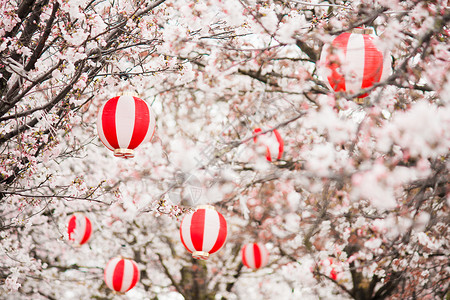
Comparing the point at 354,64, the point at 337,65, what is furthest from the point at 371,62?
the point at 337,65

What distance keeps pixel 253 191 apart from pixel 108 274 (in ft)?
9.44

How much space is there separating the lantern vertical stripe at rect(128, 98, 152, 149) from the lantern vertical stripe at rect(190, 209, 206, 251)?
48.9 inches

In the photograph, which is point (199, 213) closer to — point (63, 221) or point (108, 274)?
point (108, 274)

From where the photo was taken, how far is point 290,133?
298 inches

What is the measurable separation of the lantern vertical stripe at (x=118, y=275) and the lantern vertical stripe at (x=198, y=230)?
257cm

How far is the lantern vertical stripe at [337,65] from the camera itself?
10.4 ft

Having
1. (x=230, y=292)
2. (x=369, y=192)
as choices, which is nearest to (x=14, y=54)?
(x=369, y=192)

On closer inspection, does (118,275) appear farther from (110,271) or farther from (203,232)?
(203,232)

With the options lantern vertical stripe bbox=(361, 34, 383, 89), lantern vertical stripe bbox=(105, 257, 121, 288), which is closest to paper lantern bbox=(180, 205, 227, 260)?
lantern vertical stripe bbox=(361, 34, 383, 89)

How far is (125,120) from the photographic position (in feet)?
12.6

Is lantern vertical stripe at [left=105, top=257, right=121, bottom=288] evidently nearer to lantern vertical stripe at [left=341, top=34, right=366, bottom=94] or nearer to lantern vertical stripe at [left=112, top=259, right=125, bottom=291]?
lantern vertical stripe at [left=112, top=259, right=125, bottom=291]

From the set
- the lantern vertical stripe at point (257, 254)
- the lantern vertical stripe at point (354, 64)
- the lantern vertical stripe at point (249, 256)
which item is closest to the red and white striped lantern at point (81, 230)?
the lantern vertical stripe at point (249, 256)

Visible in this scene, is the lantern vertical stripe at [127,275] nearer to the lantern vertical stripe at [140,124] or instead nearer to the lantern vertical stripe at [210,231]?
the lantern vertical stripe at [210,231]

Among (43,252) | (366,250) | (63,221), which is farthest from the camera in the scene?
(43,252)
